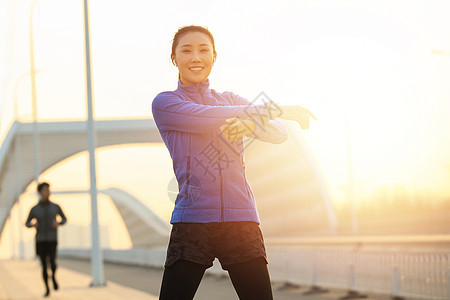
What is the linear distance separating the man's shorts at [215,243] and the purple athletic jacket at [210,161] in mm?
29

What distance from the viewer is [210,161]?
10.4 ft

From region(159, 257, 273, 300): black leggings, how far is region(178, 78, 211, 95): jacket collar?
68 cm

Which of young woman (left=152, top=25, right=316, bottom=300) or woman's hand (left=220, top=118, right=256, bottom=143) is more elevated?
woman's hand (left=220, top=118, right=256, bottom=143)

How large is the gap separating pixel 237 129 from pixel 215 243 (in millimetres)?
444

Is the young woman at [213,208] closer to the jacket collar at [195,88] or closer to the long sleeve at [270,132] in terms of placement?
the long sleeve at [270,132]

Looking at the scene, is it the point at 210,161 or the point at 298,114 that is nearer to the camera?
the point at 298,114

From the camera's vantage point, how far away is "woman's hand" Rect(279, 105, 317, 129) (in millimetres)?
2938

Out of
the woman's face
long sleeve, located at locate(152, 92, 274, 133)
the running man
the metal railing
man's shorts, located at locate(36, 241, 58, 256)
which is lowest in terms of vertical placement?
the metal railing

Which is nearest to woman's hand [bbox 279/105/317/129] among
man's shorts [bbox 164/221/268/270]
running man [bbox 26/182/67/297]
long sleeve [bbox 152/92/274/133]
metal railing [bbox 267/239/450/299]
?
long sleeve [bbox 152/92/274/133]

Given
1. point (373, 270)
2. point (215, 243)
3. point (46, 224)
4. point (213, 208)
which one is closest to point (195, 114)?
→ point (213, 208)

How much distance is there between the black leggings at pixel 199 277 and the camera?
124 inches

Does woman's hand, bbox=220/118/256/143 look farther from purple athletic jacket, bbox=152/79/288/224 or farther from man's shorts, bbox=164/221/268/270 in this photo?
man's shorts, bbox=164/221/268/270

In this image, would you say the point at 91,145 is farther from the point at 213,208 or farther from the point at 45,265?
the point at 213,208

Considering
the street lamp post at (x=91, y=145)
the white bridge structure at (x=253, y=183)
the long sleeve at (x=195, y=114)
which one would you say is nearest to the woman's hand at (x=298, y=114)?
the long sleeve at (x=195, y=114)
